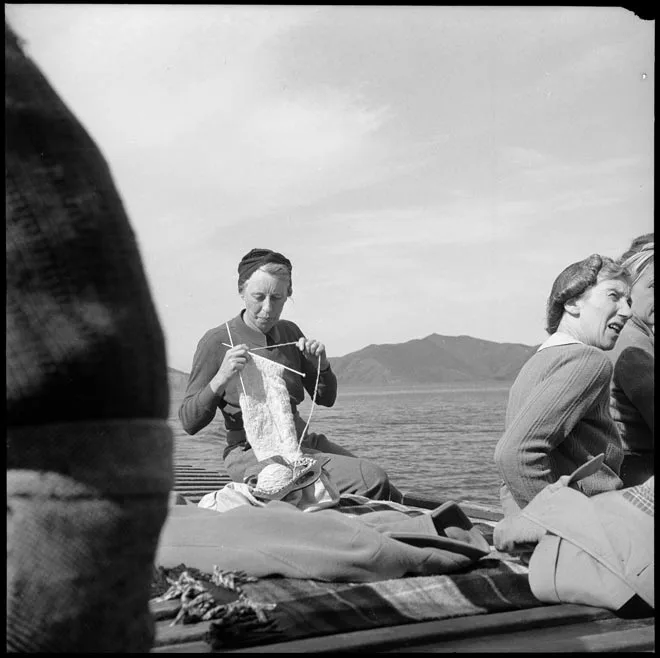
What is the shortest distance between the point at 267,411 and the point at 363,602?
5.67ft

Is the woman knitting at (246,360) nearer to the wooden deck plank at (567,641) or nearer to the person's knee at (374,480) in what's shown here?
the person's knee at (374,480)

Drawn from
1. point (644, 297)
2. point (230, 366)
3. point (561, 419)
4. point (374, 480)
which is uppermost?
point (644, 297)

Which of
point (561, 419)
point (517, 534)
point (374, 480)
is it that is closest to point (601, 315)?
point (561, 419)

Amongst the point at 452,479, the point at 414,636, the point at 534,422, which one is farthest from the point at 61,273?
the point at 452,479

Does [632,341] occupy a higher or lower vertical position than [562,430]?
higher

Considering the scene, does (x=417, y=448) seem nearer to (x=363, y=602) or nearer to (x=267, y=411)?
(x=267, y=411)

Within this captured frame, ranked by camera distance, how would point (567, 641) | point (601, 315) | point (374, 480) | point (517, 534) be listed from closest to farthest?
1. point (567, 641)
2. point (517, 534)
3. point (601, 315)
4. point (374, 480)

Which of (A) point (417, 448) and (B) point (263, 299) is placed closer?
(B) point (263, 299)

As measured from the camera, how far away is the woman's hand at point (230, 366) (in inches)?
143

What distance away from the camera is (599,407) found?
276cm

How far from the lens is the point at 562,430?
268 cm

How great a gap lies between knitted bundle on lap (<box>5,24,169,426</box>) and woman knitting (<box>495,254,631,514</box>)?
2.17m

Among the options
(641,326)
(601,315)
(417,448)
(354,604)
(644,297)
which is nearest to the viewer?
(354,604)

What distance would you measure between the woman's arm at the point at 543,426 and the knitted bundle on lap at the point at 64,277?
2.17 meters
